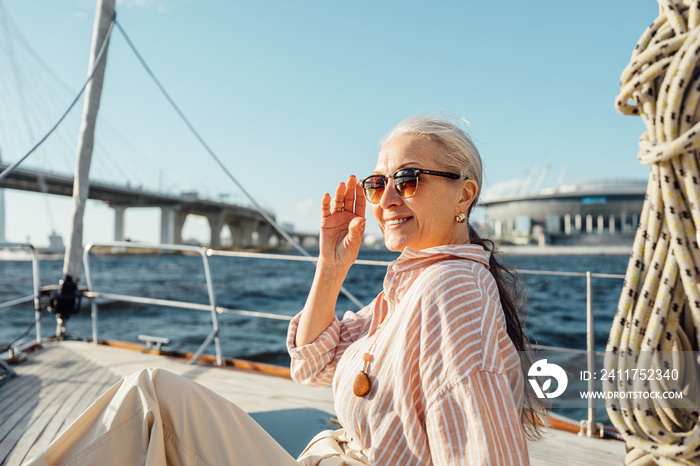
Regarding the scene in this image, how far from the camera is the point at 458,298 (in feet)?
2.41

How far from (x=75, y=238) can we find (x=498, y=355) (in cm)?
305

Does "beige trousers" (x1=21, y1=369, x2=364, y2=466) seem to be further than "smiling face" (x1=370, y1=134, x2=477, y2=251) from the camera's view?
No

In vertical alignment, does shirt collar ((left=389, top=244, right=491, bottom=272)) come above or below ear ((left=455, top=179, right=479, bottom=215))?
below

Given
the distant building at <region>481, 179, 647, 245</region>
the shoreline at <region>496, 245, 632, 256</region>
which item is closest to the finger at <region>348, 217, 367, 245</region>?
the shoreline at <region>496, 245, 632, 256</region>

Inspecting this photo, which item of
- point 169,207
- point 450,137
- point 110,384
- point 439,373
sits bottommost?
point 110,384

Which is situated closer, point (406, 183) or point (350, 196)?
point (406, 183)

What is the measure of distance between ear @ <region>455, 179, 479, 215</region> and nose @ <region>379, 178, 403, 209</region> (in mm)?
126

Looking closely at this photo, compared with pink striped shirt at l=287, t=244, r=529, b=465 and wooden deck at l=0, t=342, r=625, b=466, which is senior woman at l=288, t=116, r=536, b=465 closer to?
pink striped shirt at l=287, t=244, r=529, b=465

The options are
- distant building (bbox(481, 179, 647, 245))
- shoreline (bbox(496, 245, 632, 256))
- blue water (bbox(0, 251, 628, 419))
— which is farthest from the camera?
distant building (bbox(481, 179, 647, 245))

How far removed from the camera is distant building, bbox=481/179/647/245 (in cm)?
4788

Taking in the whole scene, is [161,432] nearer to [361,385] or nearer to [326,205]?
[361,385]

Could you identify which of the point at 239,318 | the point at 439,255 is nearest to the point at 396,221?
the point at 439,255

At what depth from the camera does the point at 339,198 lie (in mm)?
1097

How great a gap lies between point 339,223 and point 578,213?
5512 cm
